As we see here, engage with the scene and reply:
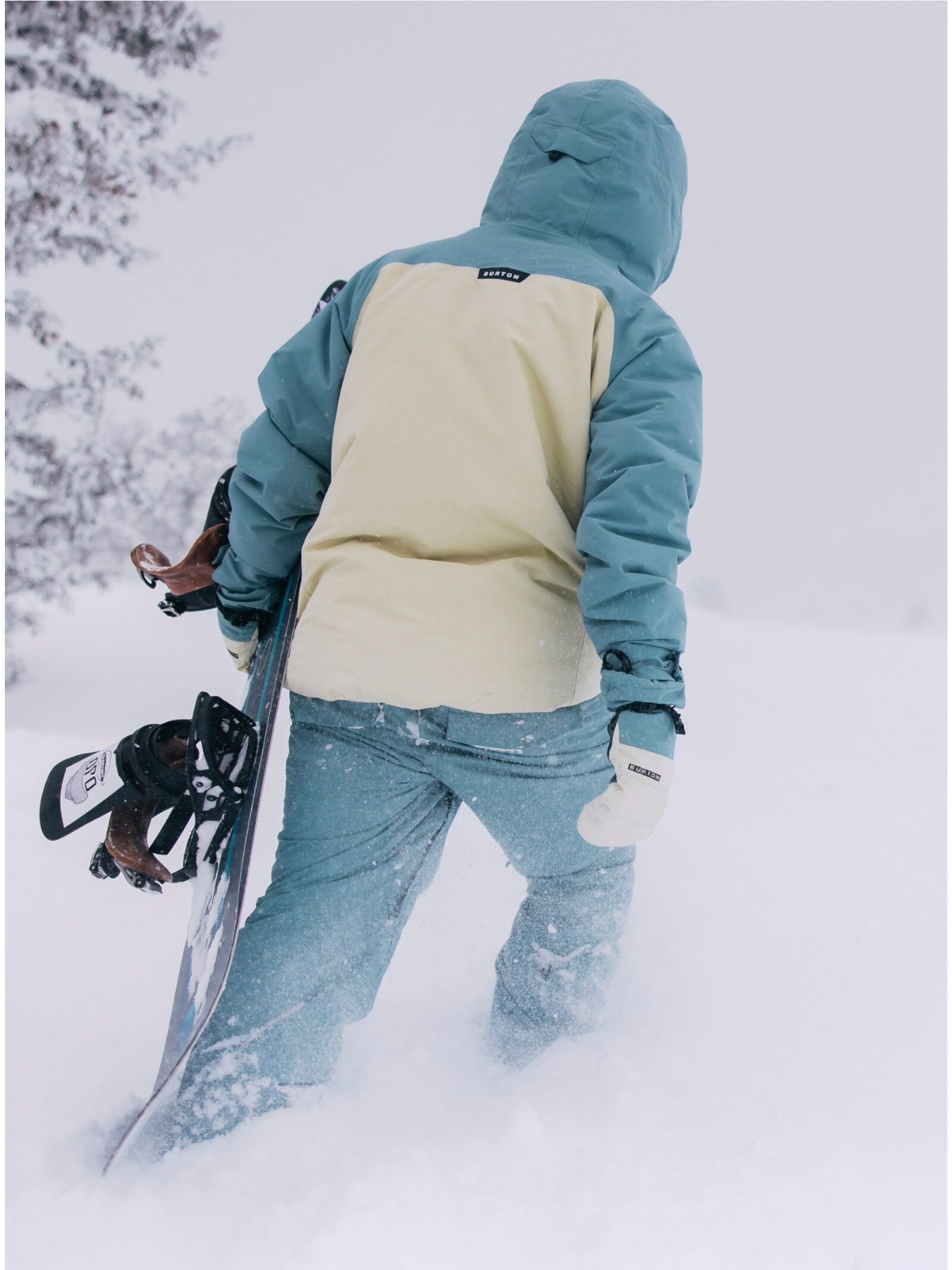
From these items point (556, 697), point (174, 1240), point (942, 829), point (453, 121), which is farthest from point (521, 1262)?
point (453, 121)

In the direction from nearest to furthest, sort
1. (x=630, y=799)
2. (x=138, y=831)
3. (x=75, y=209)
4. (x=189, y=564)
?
(x=630, y=799)
(x=138, y=831)
(x=189, y=564)
(x=75, y=209)

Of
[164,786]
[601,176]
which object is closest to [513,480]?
[601,176]

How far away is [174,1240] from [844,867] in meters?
2.51

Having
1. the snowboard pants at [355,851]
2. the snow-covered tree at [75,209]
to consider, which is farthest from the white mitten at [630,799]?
the snow-covered tree at [75,209]

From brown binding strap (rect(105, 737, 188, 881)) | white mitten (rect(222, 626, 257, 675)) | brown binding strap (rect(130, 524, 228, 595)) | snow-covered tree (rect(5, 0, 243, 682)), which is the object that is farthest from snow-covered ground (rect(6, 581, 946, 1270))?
snow-covered tree (rect(5, 0, 243, 682))

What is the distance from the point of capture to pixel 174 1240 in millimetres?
1229

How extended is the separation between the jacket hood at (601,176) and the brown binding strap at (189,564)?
1.00 m

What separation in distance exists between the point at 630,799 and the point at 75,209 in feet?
22.5

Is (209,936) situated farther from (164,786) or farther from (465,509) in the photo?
(465,509)

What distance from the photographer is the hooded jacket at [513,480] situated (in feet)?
4.47

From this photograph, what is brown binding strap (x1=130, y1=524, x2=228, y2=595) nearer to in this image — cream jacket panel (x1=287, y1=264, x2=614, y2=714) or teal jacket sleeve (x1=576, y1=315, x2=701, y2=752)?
cream jacket panel (x1=287, y1=264, x2=614, y2=714)

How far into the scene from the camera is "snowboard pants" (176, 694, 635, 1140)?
143cm

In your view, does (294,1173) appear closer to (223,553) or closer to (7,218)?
(223,553)

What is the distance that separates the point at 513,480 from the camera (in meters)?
1.39
